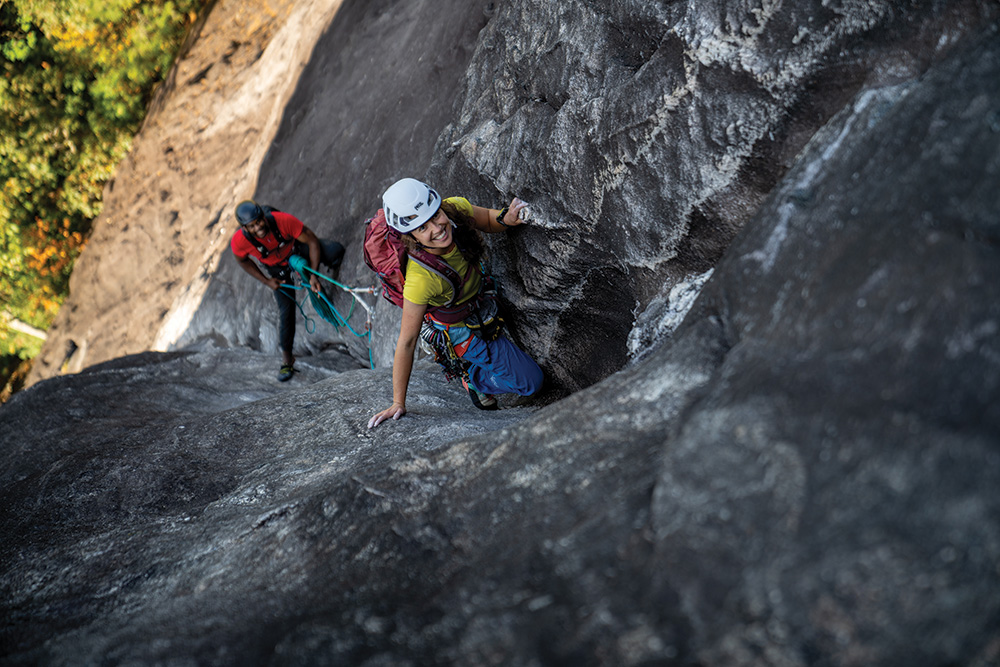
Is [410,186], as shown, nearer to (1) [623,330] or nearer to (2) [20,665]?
(1) [623,330]

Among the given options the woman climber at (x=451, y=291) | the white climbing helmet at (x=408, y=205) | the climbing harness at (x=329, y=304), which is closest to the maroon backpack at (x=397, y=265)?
the woman climber at (x=451, y=291)

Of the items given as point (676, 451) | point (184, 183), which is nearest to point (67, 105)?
point (184, 183)

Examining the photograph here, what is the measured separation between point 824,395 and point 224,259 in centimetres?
984

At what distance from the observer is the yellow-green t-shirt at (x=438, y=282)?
14.5ft

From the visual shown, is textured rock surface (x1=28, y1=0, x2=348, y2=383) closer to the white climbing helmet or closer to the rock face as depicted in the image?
the white climbing helmet

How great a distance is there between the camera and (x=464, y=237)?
5000 mm

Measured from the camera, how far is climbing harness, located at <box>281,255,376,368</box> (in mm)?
6984

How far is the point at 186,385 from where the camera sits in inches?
268

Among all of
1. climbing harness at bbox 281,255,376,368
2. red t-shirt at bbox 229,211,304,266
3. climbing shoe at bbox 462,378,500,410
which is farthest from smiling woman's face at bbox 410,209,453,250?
red t-shirt at bbox 229,211,304,266

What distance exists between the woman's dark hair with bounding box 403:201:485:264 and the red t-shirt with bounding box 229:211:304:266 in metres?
2.44

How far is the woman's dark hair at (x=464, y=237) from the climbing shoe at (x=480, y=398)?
106 cm

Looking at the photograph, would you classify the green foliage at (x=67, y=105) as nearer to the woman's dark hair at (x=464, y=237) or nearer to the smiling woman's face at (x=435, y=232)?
the woman's dark hair at (x=464, y=237)

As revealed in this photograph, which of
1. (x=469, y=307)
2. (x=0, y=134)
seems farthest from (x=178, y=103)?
(x=469, y=307)

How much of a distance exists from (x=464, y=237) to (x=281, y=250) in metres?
2.75
